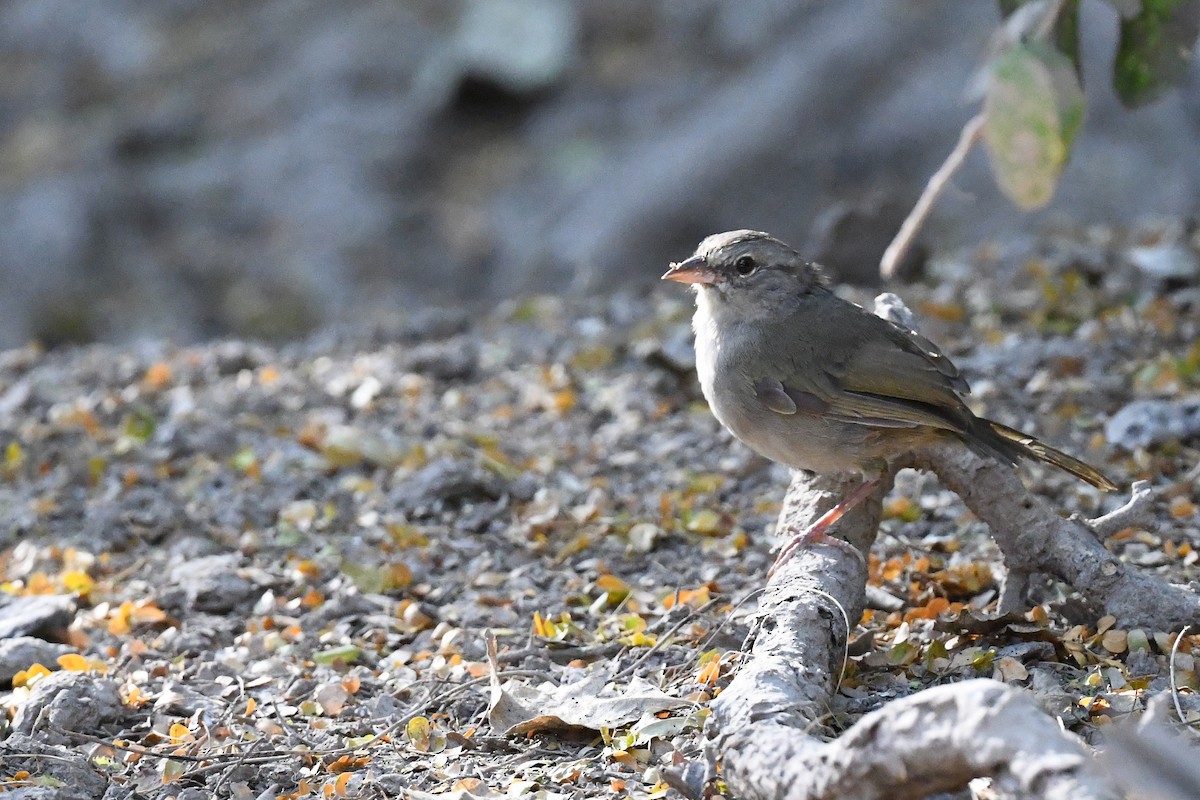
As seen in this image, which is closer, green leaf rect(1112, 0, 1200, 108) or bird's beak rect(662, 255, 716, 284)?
bird's beak rect(662, 255, 716, 284)

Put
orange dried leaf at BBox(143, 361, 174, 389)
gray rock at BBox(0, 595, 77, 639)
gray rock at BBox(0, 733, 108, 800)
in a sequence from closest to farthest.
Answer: gray rock at BBox(0, 733, 108, 800), gray rock at BBox(0, 595, 77, 639), orange dried leaf at BBox(143, 361, 174, 389)

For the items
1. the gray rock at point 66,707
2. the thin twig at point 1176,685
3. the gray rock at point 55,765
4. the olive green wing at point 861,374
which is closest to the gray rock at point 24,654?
the gray rock at point 66,707

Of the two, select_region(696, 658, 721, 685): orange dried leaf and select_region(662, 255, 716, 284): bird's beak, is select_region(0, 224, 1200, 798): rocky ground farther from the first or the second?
select_region(662, 255, 716, 284): bird's beak

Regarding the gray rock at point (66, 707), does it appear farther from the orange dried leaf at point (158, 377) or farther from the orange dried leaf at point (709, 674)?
the orange dried leaf at point (158, 377)

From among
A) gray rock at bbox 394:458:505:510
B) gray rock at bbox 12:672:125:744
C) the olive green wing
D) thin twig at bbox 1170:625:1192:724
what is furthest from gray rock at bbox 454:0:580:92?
thin twig at bbox 1170:625:1192:724

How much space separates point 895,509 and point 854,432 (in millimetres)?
821

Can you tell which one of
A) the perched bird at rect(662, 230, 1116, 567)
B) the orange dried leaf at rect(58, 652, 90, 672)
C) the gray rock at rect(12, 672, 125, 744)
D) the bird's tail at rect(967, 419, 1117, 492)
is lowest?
the gray rock at rect(12, 672, 125, 744)

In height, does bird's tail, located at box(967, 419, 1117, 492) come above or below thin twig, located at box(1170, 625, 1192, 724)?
above

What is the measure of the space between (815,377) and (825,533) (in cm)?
60

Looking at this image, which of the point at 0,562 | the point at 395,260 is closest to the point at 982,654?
the point at 0,562

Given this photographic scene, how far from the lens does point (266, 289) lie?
1031 cm

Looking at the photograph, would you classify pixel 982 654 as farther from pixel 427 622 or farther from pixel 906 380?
pixel 427 622

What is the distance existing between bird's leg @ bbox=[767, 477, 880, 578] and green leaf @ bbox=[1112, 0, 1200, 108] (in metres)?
1.71

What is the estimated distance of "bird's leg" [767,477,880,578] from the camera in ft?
11.6
